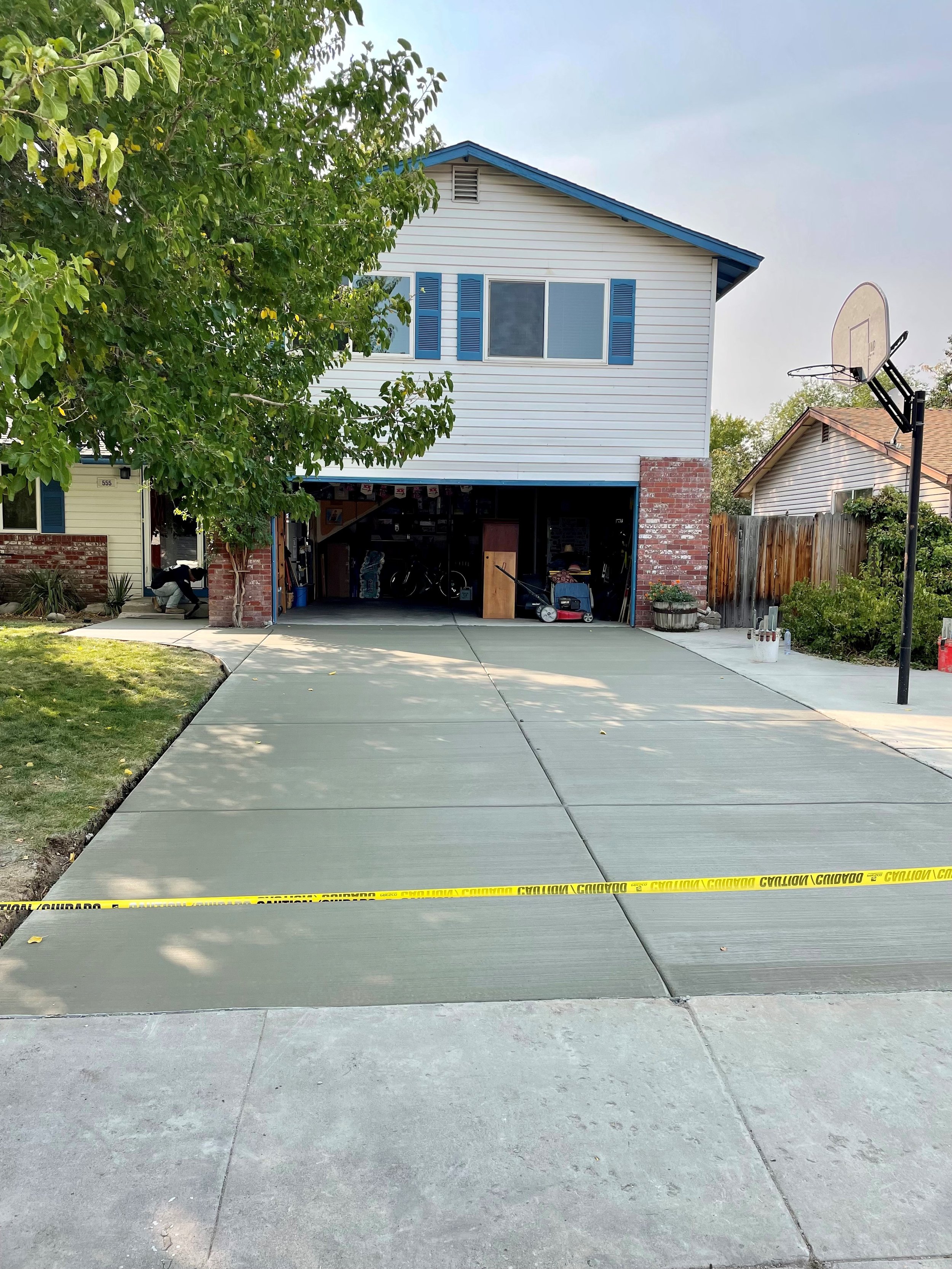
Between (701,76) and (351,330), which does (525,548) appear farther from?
(351,330)

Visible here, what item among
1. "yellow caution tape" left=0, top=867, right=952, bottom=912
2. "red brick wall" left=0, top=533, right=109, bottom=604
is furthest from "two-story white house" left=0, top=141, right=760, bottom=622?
"yellow caution tape" left=0, top=867, right=952, bottom=912

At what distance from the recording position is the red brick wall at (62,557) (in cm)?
1609

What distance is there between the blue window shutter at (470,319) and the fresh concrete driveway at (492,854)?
729 cm

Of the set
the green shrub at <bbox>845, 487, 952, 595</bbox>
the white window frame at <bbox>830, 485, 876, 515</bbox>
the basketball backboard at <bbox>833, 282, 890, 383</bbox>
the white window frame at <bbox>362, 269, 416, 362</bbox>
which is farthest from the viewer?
the white window frame at <bbox>830, 485, 876, 515</bbox>

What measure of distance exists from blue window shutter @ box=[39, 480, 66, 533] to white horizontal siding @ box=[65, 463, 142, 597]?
0.26 feet

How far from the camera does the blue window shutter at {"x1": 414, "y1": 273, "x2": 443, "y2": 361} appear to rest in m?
13.8

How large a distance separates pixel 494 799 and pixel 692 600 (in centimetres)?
965

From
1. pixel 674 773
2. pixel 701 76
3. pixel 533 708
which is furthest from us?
pixel 701 76

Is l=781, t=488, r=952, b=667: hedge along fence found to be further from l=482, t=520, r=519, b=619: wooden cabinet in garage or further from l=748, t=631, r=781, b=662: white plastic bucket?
l=482, t=520, r=519, b=619: wooden cabinet in garage

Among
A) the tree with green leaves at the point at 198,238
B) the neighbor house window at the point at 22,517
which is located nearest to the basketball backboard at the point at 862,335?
the tree with green leaves at the point at 198,238

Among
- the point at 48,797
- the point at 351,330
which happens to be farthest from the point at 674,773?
the point at 351,330

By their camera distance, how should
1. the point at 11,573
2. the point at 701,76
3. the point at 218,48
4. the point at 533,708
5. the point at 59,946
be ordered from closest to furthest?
the point at 59,946
the point at 218,48
the point at 533,708
the point at 701,76
the point at 11,573

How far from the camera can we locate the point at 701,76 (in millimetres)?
13922

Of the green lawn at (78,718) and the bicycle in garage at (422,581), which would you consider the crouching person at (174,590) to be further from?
the bicycle in garage at (422,581)
